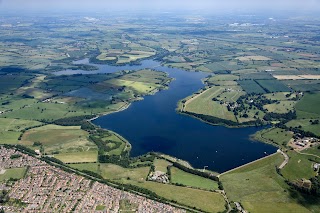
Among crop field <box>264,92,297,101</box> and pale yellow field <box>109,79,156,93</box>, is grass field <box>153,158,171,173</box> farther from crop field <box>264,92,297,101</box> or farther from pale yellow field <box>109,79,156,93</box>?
crop field <box>264,92,297,101</box>

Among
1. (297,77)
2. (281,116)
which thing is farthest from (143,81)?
(297,77)

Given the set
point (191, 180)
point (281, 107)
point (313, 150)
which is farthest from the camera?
point (281, 107)

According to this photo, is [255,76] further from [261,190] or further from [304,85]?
[261,190]

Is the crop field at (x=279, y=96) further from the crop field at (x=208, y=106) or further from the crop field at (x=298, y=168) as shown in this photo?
the crop field at (x=298, y=168)

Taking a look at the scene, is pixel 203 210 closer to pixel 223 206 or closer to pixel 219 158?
pixel 223 206

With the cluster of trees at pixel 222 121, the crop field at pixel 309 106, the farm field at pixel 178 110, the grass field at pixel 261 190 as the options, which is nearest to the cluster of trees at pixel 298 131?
the farm field at pixel 178 110

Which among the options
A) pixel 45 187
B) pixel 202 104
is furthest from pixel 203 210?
pixel 202 104
